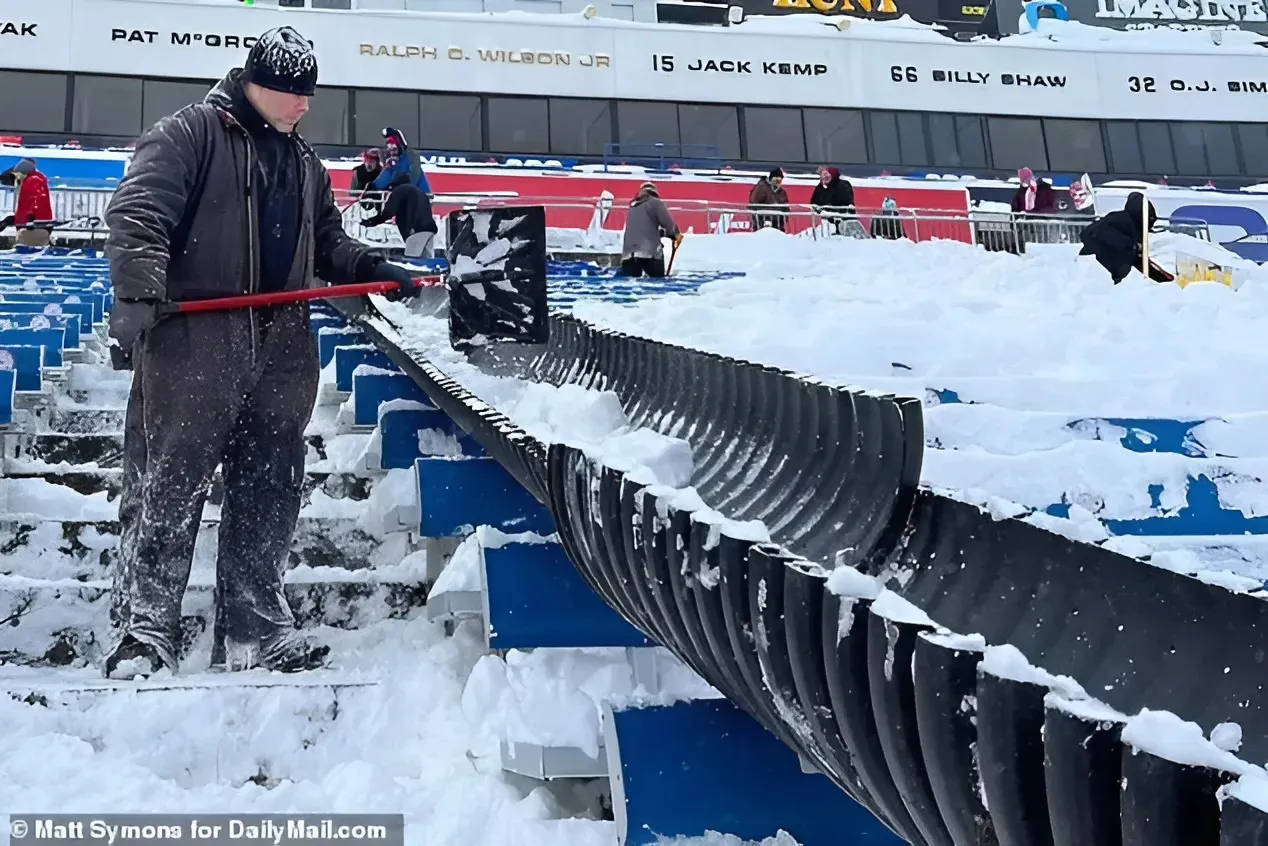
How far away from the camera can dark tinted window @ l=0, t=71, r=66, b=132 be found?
22.6 m

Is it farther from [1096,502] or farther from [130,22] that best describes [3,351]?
[130,22]

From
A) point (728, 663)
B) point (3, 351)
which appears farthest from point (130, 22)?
point (728, 663)

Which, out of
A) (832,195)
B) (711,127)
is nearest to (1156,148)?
(711,127)

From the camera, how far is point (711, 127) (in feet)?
83.9

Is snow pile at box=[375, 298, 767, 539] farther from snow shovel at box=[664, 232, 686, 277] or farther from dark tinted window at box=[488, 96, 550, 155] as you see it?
dark tinted window at box=[488, 96, 550, 155]

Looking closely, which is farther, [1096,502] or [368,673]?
[1096,502]

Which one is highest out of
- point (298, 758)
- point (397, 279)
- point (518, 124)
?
point (518, 124)

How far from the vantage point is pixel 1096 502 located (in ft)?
10.4

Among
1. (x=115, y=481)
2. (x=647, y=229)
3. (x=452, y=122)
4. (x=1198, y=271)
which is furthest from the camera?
(x=452, y=122)

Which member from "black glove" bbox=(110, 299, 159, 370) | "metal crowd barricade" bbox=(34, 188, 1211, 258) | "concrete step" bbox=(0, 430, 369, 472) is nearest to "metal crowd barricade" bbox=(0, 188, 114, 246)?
"metal crowd barricade" bbox=(34, 188, 1211, 258)

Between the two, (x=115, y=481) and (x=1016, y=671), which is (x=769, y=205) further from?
(x=1016, y=671)

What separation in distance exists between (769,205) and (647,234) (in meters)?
5.11

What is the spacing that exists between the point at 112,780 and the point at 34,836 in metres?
0.27

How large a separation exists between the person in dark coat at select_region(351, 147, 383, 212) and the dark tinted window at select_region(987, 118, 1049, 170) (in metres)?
17.5
